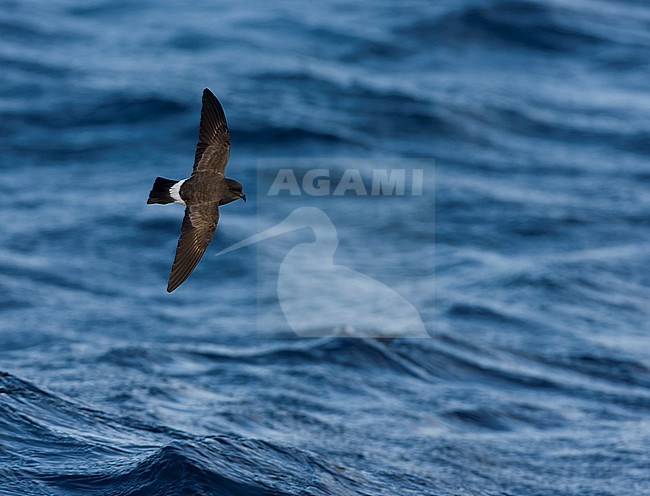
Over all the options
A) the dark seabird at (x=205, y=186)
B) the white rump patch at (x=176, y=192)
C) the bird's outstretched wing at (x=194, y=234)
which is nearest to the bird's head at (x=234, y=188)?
the dark seabird at (x=205, y=186)

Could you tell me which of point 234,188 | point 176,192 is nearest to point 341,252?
point 234,188

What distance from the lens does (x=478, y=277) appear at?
14016mm

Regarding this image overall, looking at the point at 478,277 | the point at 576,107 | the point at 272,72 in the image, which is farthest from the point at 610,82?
the point at 478,277

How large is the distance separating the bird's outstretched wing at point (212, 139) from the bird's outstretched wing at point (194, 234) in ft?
0.83

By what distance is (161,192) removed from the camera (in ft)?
21.6

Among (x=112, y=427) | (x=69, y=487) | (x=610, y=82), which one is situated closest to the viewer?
(x=69, y=487)

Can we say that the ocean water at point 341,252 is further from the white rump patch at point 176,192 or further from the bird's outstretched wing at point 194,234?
the white rump patch at point 176,192

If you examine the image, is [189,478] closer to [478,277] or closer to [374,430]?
[374,430]

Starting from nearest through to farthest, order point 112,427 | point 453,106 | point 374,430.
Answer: point 112,427 < point 374,430 < point 453,106

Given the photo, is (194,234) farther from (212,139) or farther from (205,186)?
(212,139)

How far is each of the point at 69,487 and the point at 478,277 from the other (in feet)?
25.8

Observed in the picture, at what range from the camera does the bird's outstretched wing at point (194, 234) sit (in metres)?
6.55

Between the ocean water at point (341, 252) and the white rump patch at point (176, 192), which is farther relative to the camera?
the ocean water at point (341, 252)

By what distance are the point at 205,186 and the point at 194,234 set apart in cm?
31
